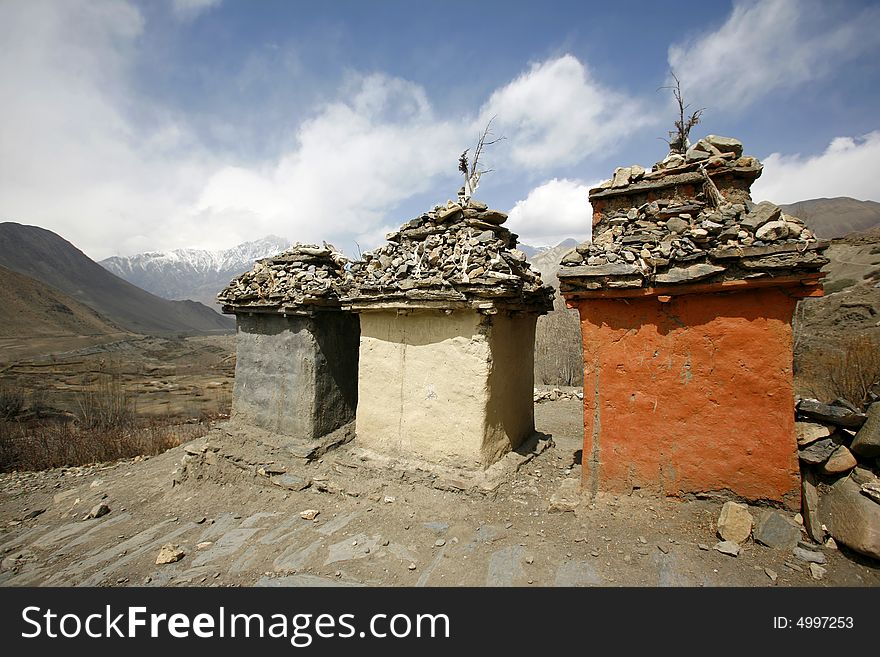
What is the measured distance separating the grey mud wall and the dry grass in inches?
232

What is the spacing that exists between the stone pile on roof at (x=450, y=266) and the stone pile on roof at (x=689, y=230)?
0.91 metres

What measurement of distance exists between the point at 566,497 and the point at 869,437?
2673mm

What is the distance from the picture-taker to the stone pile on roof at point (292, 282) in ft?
20.6

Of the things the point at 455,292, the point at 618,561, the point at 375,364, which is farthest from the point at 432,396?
the point at 618,561

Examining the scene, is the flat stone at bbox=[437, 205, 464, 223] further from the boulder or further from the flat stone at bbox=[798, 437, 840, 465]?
the boulder

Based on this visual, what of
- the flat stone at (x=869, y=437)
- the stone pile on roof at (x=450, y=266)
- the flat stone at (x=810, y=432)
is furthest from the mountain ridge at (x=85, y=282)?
the flat stone at (x=869, y=437)

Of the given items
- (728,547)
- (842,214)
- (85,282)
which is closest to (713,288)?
(728,547)

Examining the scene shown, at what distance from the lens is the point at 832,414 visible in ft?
13.2

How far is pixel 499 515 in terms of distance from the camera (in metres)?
4.62

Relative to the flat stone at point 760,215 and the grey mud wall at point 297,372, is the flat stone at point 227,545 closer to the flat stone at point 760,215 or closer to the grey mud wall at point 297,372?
the grey mud wall at point 297,372

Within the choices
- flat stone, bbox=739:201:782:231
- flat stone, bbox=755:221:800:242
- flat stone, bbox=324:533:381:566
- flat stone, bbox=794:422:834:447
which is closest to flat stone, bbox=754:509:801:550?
flat stone, bbox=794:422:834:447

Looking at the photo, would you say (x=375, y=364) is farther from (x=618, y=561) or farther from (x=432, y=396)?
(x=618, y=561)

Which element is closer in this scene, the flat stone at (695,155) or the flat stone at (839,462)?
the flat stone at (839,462)

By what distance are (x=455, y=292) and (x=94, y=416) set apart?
13.3 metres
